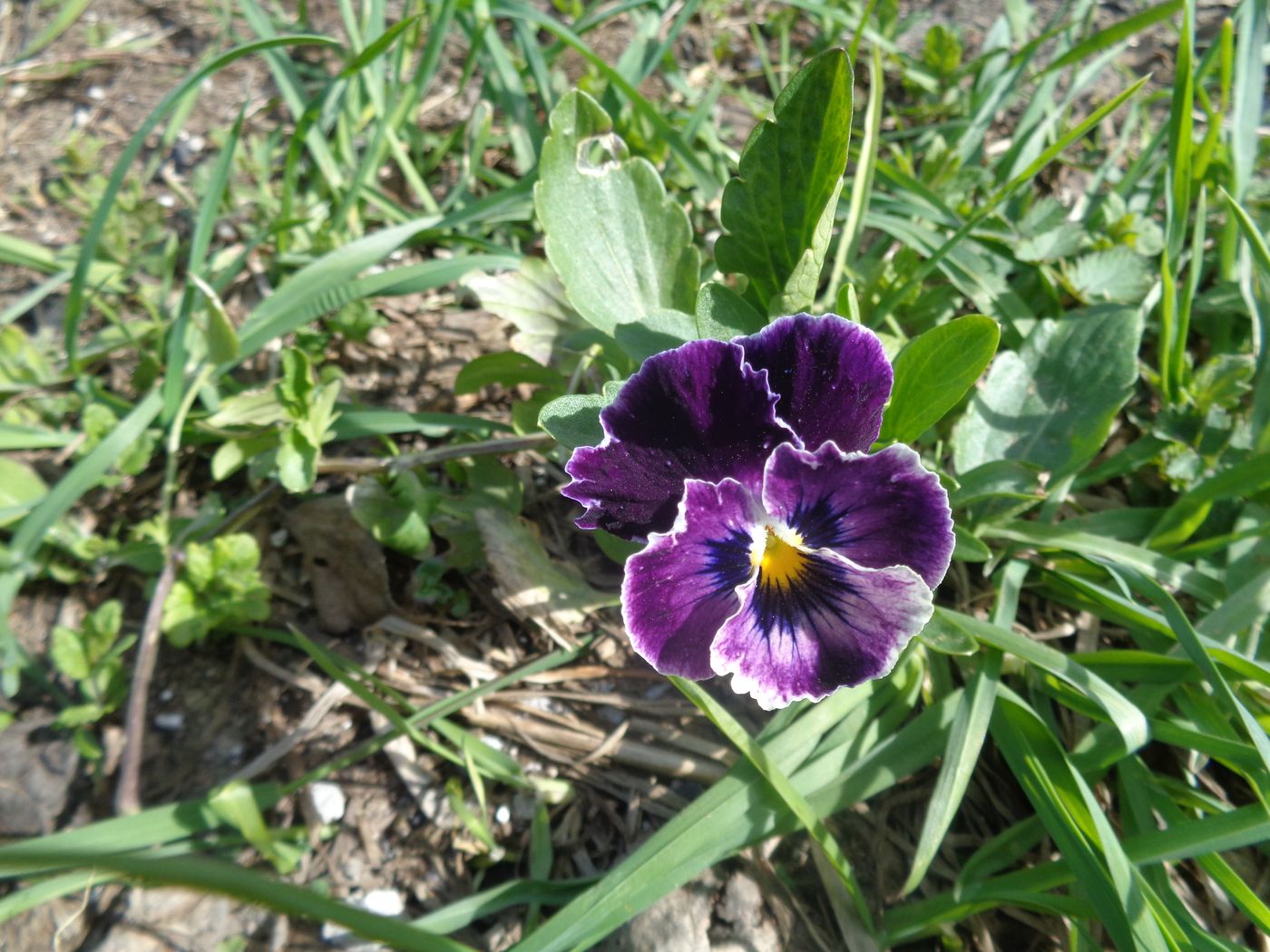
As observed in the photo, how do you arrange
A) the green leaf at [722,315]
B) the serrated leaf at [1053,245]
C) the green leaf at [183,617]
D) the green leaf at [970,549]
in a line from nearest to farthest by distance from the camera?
the green leaf at [722,315] → the green leaf at [970,549] → the green leaf at [183,617] → the serrated leaf at [1053,245]

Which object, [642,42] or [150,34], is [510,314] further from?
[150,34]

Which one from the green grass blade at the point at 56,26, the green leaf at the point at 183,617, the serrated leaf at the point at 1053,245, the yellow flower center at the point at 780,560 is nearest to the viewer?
the yellow flower center at the point at 780,560

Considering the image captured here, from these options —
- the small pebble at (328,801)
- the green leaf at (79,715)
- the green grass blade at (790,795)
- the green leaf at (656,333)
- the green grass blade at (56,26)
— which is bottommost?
the small pebble at (328,801)

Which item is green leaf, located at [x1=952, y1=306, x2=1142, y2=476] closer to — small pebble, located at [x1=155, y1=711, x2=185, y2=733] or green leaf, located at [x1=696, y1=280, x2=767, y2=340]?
green leaf, located at [x1=696, y1=280, x2=767, y2=340]

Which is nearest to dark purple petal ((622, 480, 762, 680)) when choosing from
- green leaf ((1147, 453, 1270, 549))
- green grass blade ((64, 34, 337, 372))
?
green leaf ((1147, 453, 1270, 549))

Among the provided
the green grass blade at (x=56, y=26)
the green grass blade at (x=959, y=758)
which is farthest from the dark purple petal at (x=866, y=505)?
the green grass blade at (x=56, y=26)

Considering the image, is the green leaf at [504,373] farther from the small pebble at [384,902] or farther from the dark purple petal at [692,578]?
the small pebble at [384,902]
